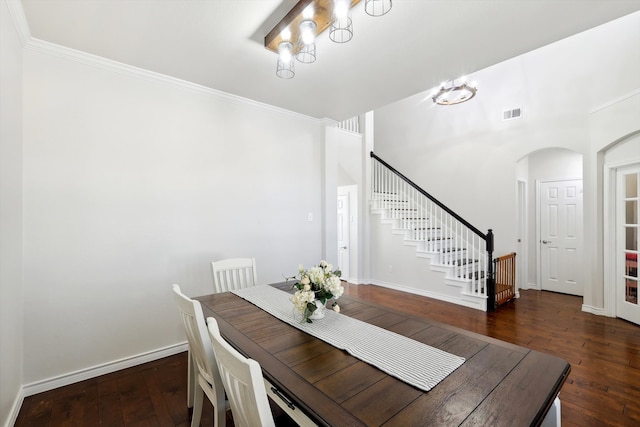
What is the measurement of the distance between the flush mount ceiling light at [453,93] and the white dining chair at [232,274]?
353 cm

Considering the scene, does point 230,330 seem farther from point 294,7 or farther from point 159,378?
point 294,7

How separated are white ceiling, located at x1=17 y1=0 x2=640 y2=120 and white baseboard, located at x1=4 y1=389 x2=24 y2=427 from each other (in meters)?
2.65

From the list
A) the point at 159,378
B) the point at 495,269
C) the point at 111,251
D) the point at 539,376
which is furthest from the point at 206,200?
the point at 495,269

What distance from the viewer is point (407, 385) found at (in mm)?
1065

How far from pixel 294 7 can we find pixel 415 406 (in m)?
2.21

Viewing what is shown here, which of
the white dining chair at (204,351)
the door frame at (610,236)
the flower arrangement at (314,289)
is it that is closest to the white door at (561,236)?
the door frame at (610,236)

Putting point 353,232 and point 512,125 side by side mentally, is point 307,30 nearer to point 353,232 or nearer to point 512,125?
point 353,232

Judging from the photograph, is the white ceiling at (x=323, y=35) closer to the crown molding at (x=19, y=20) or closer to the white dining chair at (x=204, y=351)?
the crown molding at (x=19, y=20)

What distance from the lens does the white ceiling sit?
1856mm

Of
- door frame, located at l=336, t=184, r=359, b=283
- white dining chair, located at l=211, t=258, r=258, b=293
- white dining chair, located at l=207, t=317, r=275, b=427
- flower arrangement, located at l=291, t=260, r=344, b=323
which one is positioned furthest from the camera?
door frame, located at l=336, t=184, r=359, b=283

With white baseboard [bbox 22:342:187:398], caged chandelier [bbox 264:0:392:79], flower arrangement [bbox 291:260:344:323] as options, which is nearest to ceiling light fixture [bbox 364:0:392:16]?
caged chandelier [bbox 264:0:392:79]

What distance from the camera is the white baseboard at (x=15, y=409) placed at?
1.83 m

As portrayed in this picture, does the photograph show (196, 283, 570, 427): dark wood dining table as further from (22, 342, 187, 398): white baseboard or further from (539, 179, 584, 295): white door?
(539, 179, 584, 295): white door

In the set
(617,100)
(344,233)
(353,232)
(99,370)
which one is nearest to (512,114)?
(617,100)
